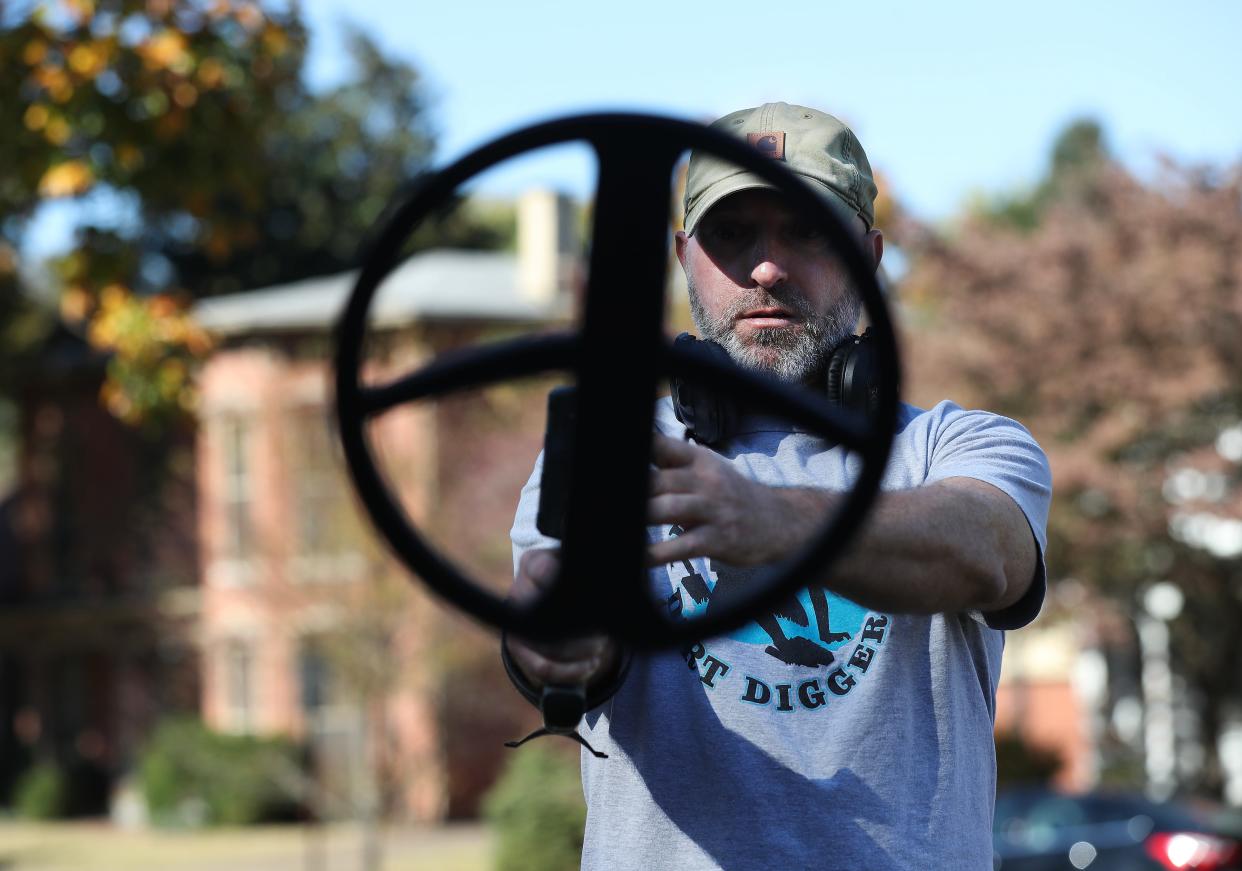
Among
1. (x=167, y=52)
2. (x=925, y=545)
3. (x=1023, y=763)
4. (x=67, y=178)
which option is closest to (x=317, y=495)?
(x=1023, y=763)

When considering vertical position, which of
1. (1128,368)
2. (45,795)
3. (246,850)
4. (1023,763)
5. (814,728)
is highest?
(1128,368)

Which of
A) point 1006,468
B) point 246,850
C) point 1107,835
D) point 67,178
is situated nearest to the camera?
point 1006,468

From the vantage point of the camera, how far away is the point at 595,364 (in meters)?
1.48

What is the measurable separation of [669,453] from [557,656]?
1.22 feet

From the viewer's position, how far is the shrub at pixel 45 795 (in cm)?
3234

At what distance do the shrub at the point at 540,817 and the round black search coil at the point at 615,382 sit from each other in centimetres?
1259

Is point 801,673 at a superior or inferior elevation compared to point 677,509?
inferior

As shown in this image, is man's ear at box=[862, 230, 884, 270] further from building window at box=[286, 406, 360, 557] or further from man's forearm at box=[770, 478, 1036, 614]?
building window at box=[286, 406, 360, 557]

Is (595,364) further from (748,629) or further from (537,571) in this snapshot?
(748,629)

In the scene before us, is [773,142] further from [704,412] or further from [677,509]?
[677,509]

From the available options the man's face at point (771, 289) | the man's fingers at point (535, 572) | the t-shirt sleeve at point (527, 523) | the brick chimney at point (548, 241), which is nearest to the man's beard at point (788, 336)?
the man's face at point (771, 289)

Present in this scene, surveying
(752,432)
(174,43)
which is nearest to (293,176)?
(174,43)

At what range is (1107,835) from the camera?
518 inches

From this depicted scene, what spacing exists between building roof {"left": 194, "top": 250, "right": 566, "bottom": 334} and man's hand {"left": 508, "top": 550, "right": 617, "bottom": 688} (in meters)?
23.8
